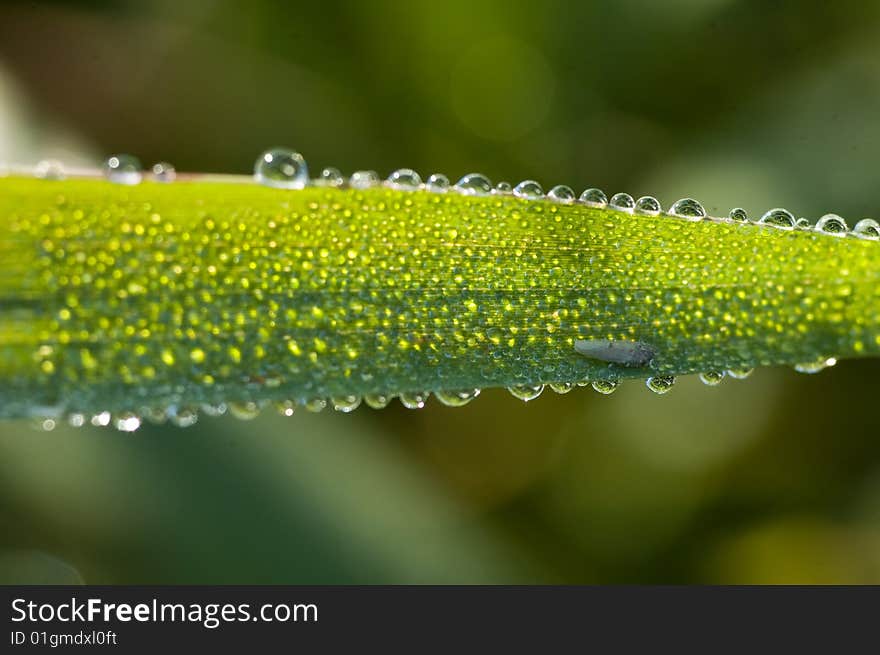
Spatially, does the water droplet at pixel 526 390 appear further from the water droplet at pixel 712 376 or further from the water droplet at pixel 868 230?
the water droplet at pixel 868 230

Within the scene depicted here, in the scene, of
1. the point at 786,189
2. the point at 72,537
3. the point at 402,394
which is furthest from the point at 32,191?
the point at 786,189

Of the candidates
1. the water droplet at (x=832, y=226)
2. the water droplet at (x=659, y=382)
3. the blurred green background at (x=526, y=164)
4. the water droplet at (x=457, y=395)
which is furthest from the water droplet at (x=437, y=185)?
the blurred green background at (x=526, y=164)

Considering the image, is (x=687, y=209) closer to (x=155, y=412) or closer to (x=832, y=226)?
(x=832, y=226)

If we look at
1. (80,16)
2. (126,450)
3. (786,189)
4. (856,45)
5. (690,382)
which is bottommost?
(126,450)

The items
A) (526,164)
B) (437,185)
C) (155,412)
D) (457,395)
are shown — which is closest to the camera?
(155,412)

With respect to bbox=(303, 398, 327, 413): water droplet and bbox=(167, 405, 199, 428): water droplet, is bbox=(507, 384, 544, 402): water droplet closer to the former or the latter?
bbox=(303, 398, 327, 413): water droplet

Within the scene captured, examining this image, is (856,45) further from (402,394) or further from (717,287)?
(402,394)

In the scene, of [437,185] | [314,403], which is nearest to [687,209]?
[437,185]
